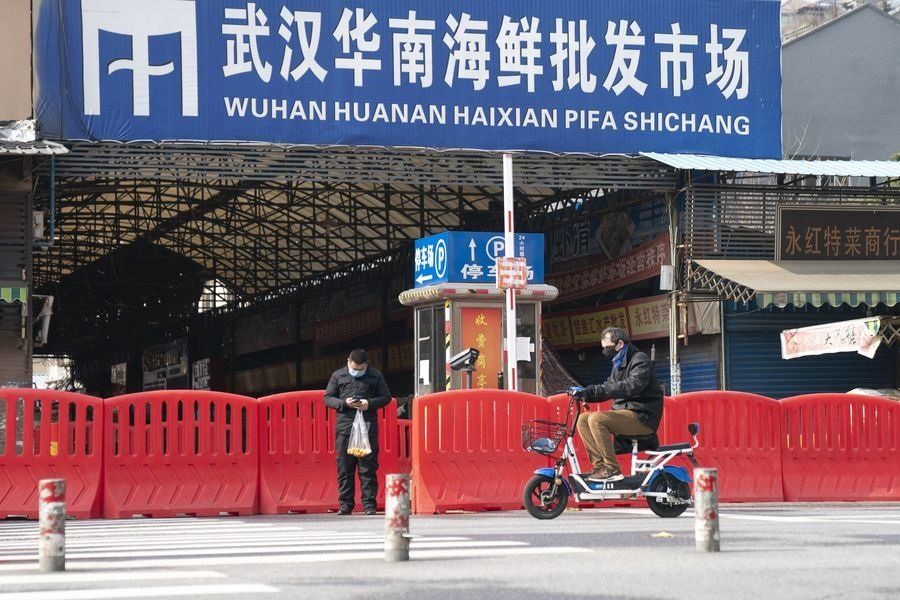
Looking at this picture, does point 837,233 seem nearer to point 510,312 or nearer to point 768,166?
point 768,166

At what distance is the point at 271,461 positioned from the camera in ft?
54.7

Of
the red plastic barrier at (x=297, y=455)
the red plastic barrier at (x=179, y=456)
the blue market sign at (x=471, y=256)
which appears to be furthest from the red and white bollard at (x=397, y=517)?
the blue market sign at (x=471, y=256)

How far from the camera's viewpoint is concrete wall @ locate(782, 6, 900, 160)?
37438mm

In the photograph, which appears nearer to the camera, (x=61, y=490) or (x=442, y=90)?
(x=61, y=490)

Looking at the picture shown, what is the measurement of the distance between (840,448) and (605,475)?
4.75 metres

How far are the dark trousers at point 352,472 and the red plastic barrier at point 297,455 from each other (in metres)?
0.72

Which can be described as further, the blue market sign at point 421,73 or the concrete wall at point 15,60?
the blue market sign at point 421,73

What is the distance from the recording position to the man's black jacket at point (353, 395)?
52.8 ft

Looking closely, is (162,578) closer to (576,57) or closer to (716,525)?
(716,525)

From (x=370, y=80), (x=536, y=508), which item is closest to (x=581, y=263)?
(x=370, y=80)

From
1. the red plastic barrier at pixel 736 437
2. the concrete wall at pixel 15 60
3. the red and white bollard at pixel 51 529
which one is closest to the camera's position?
the red and white bollard at pixel 51 529

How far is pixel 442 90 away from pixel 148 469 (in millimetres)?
10740

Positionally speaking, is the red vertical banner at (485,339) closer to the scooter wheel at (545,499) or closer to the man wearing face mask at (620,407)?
the man wearing face mask at (620,407)

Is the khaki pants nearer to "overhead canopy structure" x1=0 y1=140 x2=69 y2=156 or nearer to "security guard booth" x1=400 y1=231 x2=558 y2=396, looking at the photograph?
"security guard booth" x1=400 y1=231 x2=558 y2=396
